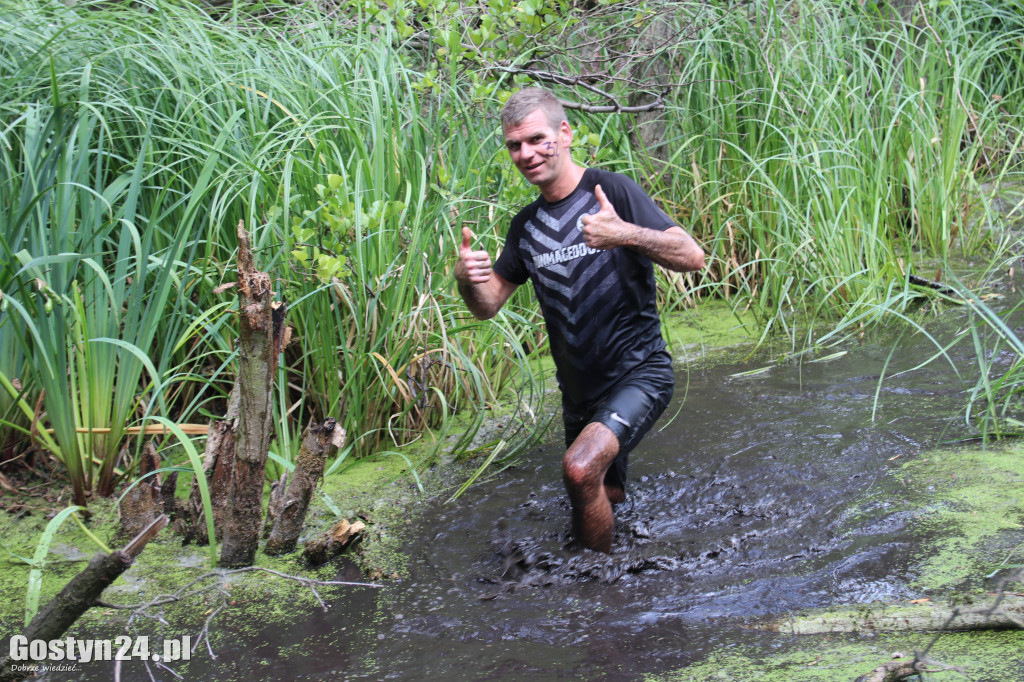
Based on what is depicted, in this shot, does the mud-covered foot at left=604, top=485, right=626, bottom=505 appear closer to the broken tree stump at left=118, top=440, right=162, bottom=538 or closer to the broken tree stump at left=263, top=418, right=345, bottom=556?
the broken tree stump at left=263, top=418, right=345, bottom=556

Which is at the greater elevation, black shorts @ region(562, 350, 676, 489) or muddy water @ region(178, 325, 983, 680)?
black shorts @ region(562, 350, 676, 489)

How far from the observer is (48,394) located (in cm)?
317

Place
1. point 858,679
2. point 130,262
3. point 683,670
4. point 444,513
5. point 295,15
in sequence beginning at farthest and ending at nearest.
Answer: point 295,15
point 130,262
point 444,513
point 683,670
point 858,679

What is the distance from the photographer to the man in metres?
2.93

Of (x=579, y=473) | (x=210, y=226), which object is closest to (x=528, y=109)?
(x=579, y=473)

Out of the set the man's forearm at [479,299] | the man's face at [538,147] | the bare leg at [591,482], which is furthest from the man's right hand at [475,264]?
the bare leg at [591,482]

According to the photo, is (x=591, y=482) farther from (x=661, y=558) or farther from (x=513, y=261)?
(x=513, y=261)

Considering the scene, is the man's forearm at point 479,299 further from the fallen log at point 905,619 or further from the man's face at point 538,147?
the fallen log at point 905,619

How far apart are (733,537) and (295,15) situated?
3746 millimetres

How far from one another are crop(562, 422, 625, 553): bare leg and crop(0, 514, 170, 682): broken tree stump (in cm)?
126

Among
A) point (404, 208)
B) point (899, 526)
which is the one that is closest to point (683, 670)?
point (899, 526)

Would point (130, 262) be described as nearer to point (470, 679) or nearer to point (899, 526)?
point (470, 679)

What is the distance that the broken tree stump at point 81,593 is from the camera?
203 centimetres

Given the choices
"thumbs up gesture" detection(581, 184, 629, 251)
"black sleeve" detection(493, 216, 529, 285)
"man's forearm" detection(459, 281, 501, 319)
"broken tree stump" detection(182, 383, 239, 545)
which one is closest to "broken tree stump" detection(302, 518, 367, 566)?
"broken tree stump" detection(182, 383, 239, 545)
